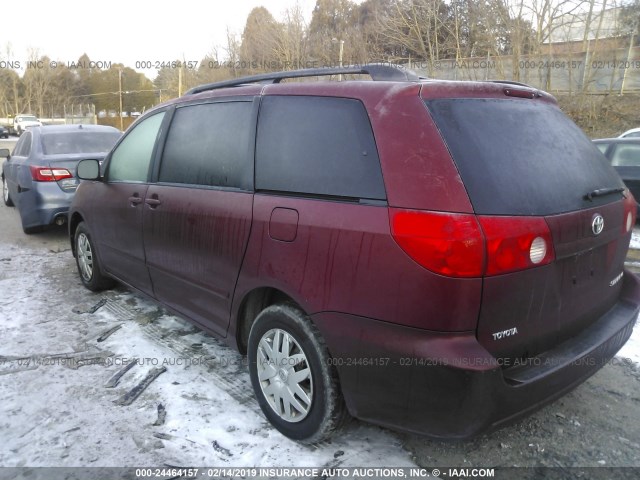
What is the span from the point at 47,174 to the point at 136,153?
332 cm

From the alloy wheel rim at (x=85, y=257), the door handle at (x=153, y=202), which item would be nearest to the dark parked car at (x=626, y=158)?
the door handle at (x=153, y=202)

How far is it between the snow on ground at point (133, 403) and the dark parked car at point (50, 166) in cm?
239

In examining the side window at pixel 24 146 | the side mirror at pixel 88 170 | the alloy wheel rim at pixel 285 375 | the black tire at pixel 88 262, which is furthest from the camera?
the side window at pixel 24 146

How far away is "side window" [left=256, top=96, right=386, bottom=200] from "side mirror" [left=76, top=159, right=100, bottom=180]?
6.88ft

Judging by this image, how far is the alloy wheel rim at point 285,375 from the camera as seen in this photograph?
8.08 ft

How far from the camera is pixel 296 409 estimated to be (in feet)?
8.30

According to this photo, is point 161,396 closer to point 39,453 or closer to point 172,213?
point 39,453

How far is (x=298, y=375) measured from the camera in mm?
2475

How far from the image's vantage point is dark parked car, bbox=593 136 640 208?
780cm

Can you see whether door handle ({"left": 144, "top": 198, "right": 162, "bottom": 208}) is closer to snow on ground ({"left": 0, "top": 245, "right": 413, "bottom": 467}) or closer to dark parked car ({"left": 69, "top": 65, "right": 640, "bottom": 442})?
dark parked car ({"left": 69, "top": 65, "right": 640, "bottom": 442})

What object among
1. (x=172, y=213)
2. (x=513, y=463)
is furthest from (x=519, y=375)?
(x=172, y=213)

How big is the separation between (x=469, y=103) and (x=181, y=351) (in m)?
2.57

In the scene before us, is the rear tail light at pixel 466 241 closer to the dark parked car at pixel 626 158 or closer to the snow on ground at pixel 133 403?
the snow on ground at pixel 133 403

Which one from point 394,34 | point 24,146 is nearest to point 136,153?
point 24,146
